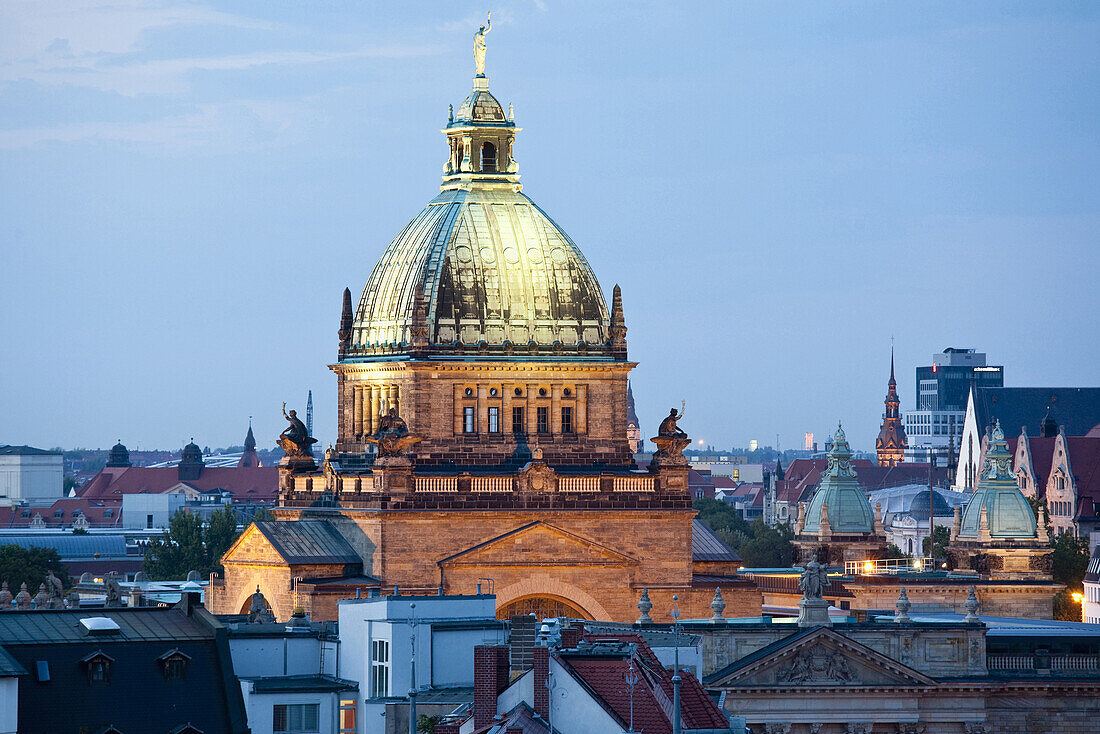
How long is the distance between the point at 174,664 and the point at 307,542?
31.6 metres

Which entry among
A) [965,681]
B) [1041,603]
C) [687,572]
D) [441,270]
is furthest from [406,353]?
[1041,603]

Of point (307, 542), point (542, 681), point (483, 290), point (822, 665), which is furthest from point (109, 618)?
point (483, 290)

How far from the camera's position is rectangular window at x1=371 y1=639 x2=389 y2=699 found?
317 ft

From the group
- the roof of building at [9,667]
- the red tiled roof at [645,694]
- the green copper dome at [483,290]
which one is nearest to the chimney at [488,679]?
the red tiled roof at [645,694]

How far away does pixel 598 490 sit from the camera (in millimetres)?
126875

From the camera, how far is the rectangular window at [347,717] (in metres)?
97.6

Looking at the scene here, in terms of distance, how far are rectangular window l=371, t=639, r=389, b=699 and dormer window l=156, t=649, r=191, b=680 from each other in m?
5.72

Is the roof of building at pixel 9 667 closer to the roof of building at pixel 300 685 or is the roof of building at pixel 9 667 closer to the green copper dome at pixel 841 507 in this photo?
the roof of building at pixel 300 685

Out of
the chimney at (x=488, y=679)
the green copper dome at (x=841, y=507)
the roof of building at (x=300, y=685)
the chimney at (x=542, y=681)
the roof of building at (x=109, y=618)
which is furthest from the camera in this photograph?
the green copper dome at (x=841, y=507)

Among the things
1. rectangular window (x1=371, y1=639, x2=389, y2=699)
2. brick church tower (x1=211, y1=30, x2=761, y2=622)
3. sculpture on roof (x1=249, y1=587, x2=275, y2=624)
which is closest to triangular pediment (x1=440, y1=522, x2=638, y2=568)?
brick church tower (x1=211, y1=30, x2=761, y2=622)

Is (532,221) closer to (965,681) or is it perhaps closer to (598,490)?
(598,490)

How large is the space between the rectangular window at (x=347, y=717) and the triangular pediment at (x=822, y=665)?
1943 cm

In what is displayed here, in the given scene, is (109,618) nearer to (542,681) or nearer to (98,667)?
(98,667)

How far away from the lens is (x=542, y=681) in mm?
79188
